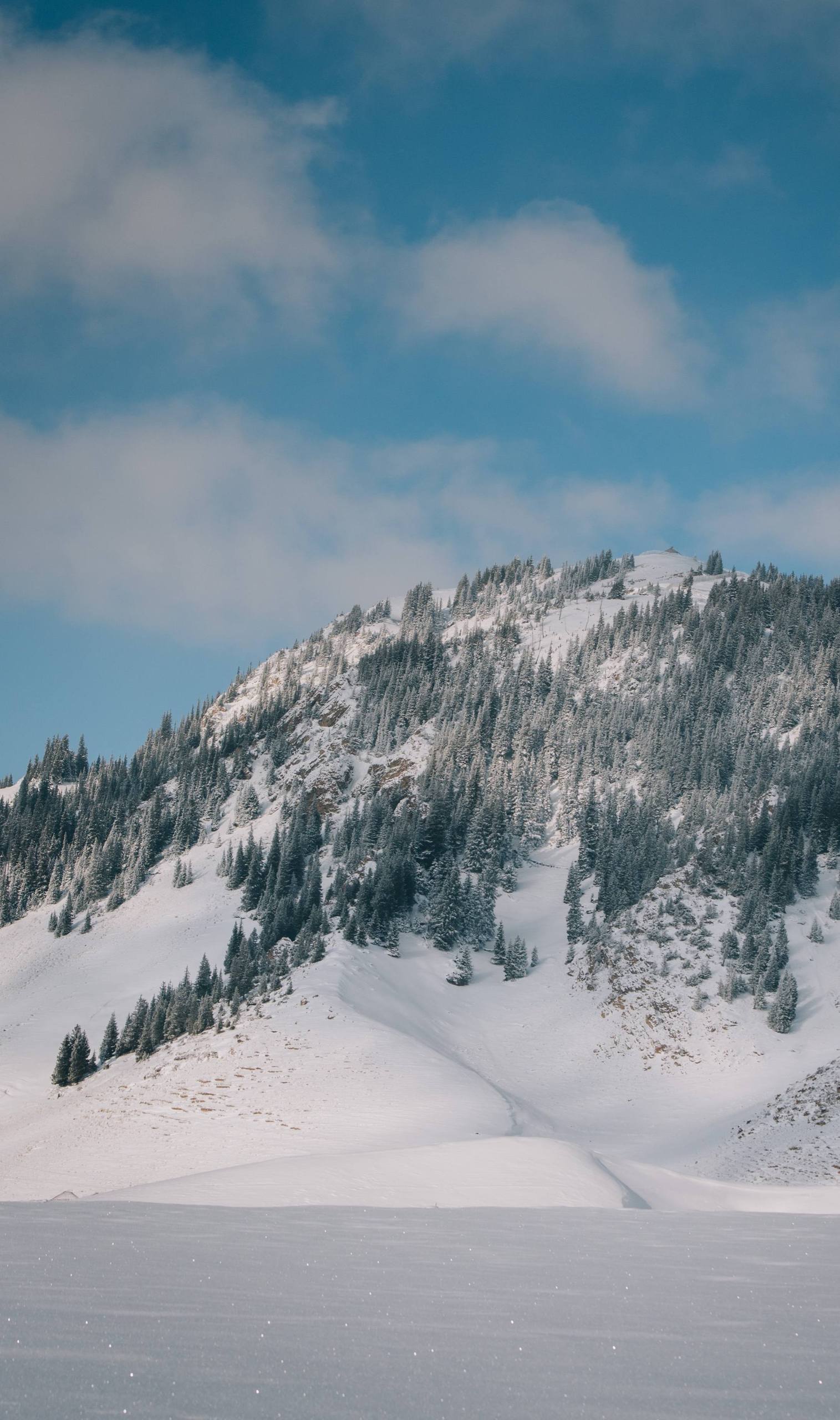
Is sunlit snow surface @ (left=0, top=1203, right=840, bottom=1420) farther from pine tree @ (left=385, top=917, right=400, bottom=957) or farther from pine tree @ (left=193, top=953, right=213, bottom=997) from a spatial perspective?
pine tree @ (left=385, top=917, right=400, bottom=957)

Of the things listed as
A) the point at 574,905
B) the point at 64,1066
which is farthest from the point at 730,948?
the point at 64,1066

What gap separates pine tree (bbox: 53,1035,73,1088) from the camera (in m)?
47.5

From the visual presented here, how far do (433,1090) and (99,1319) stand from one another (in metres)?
34.9

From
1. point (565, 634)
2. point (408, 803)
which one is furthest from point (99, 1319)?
point (565, 634)

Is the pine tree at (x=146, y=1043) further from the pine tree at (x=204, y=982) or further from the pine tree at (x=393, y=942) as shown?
the pine tree at (x=393, y=942)

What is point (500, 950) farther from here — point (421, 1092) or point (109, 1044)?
point (421, 1092)

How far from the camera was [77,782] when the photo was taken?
15238 centimetres

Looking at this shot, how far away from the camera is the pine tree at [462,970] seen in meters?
61.2

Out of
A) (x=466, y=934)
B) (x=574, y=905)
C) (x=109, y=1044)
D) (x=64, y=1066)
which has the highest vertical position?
(x=574, y=905)

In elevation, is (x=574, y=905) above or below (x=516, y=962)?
above

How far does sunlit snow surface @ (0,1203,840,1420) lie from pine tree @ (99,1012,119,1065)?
47839 millimetres

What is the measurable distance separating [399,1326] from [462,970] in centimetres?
6016

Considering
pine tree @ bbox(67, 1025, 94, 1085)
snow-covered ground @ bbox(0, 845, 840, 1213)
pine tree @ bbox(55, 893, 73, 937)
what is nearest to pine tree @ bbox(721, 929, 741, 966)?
snow-covered ground @ bbox(0, 845, 840, 1213)

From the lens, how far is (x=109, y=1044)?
1989 inches
